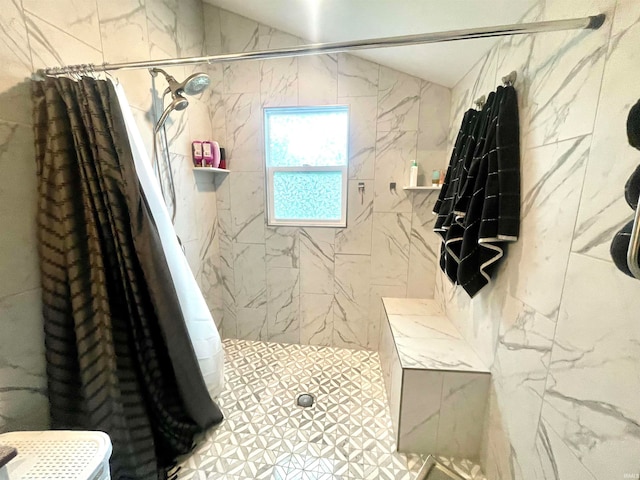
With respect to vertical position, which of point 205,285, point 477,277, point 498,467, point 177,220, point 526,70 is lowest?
point 498,467

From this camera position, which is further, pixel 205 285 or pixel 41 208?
pixel 205 285

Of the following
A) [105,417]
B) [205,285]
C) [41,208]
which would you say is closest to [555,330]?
[105,417]

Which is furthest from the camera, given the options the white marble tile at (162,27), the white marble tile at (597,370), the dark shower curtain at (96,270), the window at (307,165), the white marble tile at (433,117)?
the window at (307,165)

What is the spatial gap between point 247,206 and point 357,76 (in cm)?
139

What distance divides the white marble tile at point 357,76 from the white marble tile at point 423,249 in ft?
3.01

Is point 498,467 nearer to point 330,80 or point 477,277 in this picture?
point 477,277

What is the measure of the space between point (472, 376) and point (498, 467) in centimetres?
39

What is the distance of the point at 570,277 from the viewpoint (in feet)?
2.86

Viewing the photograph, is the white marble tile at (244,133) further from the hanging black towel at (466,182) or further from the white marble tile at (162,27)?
the hanging black towel at (466,182)

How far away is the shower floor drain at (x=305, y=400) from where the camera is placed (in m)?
1.78

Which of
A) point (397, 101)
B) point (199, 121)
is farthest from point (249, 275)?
point (397, 101)

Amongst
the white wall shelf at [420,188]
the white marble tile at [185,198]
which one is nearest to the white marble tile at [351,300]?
the white wall shelf at [420,188]

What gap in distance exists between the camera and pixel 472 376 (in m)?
1.37

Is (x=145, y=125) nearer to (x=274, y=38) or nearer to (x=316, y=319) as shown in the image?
(x=274, y=38)
